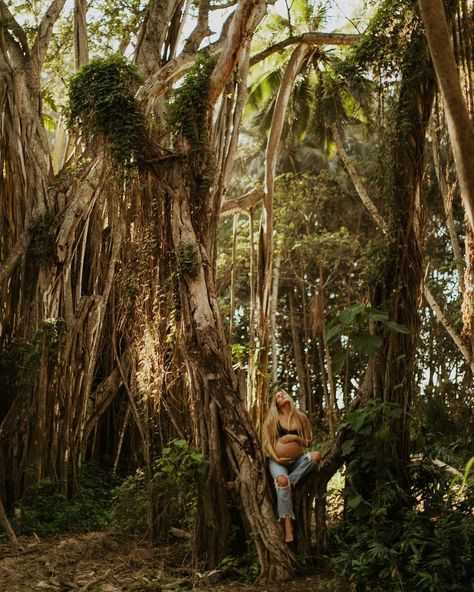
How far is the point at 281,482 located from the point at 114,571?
1.54 m

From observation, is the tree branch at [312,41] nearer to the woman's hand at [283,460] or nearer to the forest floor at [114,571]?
the woman's hand at [283,460]

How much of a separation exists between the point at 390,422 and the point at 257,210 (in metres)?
15.2

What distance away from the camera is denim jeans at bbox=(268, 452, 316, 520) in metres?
6.14

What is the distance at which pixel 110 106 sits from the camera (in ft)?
25.6

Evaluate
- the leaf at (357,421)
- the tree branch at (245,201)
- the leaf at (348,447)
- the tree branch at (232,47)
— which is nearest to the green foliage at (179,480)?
the leaf at (348,447)

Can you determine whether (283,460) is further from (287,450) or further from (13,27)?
(13,27)

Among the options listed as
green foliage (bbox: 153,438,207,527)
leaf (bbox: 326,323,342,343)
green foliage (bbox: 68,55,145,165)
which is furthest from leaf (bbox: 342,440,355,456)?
green foliage (bbox: 68,55,145,165)

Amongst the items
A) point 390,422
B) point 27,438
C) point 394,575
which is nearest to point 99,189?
point 27,438

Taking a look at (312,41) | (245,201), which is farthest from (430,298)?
(312,41)

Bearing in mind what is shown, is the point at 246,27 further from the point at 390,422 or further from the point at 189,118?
the point at 390,422

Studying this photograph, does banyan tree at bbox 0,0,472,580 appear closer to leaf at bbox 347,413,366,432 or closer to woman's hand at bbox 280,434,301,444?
woman's hand at bbox 280,434,301,444

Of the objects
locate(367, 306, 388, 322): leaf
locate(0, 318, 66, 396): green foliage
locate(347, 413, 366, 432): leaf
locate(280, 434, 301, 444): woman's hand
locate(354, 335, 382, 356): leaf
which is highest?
locate(0, 318, 66, 396): green foliage

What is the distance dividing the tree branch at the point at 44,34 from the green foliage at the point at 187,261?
4.31m

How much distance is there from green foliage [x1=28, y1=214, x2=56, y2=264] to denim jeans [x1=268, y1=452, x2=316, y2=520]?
4.17m
